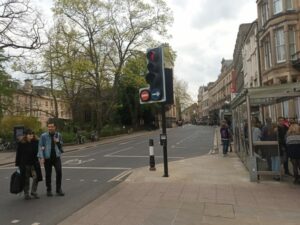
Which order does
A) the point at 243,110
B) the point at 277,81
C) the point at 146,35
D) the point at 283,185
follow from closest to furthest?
the point at 283,185
the point at 243,110
the point at 277,81
the point at 146,35

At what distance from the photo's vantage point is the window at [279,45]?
102 feet

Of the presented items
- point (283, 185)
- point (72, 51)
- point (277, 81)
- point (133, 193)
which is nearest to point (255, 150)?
point (283, 185)

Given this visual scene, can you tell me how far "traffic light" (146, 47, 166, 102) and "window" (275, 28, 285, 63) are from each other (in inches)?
807

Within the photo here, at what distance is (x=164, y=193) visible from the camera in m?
10.2

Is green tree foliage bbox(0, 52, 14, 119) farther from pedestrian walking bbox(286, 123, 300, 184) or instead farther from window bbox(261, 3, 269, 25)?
pedestrian walking bbox(286, 123, 300, 184)

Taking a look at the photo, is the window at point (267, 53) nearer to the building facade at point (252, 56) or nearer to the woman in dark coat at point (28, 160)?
the building facade at point (252, 56)

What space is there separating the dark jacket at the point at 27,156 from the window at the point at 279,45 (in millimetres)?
24729

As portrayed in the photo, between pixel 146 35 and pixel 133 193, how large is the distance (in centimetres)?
4183

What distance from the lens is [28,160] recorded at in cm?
1013

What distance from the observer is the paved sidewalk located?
24.7 ft

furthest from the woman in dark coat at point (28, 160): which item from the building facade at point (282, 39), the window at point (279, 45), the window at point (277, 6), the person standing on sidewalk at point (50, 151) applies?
Answer: the window at point (277, 6)

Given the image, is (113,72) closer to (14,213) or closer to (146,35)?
(146,35)

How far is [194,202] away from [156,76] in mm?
4842

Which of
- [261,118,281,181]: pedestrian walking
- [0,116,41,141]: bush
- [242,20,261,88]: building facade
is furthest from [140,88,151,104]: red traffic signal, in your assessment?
[242,20,261,88]: building facade
